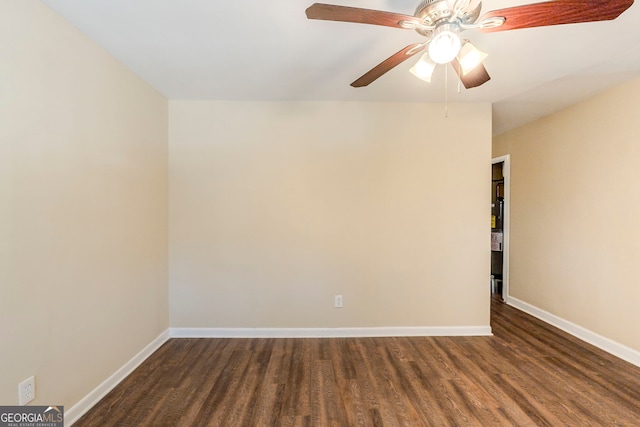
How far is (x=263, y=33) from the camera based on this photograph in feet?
5.53

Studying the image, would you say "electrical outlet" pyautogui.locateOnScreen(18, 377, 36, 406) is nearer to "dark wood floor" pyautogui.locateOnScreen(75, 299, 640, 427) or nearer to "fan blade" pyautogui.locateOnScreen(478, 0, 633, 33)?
"dark wood floor" pyautogui.locateOnScreen(75, 299, 640, 427)

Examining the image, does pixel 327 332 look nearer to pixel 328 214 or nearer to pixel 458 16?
pixel 328 214

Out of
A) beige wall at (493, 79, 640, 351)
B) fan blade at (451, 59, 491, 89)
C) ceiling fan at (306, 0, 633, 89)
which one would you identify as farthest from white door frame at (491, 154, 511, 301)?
ceiling fan at (306, 0, 633, 89)

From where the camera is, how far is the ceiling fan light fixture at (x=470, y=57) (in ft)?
4.53

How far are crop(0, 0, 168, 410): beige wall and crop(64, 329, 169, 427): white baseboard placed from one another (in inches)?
1.7

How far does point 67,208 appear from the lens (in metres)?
1.60

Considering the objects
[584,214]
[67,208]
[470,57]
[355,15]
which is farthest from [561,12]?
[67,208]

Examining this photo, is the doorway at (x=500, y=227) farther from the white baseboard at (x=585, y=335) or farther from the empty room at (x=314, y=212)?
→ the white baseboard at (x=585, y=335)

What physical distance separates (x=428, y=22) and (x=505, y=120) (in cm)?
271

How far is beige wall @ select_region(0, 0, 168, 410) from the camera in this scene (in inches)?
52.1

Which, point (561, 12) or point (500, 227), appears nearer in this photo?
point (561, 12)

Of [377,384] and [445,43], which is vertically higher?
[445,43]

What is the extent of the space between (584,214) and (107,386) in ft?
14.3

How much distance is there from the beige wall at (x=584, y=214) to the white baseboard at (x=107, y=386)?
4101 mm
